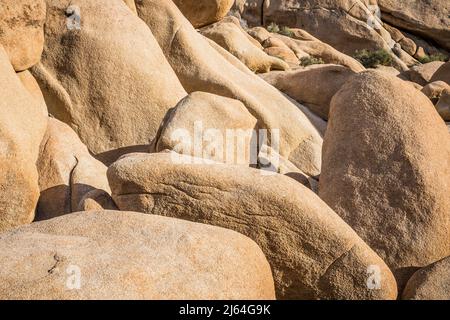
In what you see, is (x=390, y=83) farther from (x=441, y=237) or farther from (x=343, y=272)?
(x=343, y=272)

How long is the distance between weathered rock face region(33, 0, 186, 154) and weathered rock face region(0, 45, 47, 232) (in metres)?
1.30

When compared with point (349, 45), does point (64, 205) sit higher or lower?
higher

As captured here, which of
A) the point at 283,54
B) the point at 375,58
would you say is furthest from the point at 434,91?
the point at 375,58

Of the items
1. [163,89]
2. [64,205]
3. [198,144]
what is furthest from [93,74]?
[64,205]

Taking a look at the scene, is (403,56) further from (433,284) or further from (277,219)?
(277,219)

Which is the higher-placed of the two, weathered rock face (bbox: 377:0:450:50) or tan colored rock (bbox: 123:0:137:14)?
tan colored rock (bbox: 123:0:137:14)

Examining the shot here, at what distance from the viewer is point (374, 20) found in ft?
86.9

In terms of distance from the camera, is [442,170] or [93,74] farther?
[93,74]

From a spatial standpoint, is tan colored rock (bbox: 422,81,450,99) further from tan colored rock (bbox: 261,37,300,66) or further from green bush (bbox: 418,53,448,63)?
green bush (bbox: 418,53,448,63)

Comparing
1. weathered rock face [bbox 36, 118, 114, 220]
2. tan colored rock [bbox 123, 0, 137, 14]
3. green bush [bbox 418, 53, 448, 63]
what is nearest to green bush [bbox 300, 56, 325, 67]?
tan colored rock [bbox 123, 0, 137, 14]

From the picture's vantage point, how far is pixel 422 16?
90.4 ft

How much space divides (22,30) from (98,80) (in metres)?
1.06

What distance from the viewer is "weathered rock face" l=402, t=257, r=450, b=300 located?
4773mm

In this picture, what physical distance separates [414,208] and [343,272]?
1409 mm
